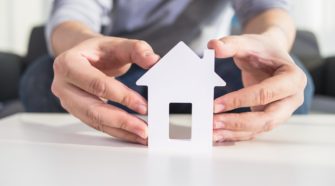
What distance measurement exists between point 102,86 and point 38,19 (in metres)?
2.34

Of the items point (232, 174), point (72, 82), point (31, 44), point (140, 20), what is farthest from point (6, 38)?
point (232, 174)

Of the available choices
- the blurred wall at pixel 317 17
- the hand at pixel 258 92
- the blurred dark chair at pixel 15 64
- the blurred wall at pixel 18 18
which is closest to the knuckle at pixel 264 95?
the hand at pixel 258 92

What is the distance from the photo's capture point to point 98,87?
484mm

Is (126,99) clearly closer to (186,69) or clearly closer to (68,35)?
(186,69)

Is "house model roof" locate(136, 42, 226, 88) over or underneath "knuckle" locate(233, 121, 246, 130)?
over

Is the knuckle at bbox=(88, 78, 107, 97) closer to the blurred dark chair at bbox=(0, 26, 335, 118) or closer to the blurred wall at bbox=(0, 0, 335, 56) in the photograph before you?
the blurred dark chair at bbox=(0, 26, 335, 118)

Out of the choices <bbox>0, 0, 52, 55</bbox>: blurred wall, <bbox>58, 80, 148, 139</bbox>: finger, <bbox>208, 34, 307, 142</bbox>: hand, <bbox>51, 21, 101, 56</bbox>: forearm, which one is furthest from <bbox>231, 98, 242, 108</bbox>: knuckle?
<bbox>0, 0, 52, 55</bbox>: blurred wall

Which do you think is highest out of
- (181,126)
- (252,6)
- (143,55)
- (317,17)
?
(317,17)

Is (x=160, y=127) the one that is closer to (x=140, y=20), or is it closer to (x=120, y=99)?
(x=120, y=99)

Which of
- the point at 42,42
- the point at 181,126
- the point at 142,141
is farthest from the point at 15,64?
the point at 142,141

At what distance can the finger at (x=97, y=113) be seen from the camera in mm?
465

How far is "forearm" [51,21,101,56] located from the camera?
722 millimetres

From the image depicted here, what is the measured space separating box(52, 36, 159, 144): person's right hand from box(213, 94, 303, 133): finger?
0.09 m

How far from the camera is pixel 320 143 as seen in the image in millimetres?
511
